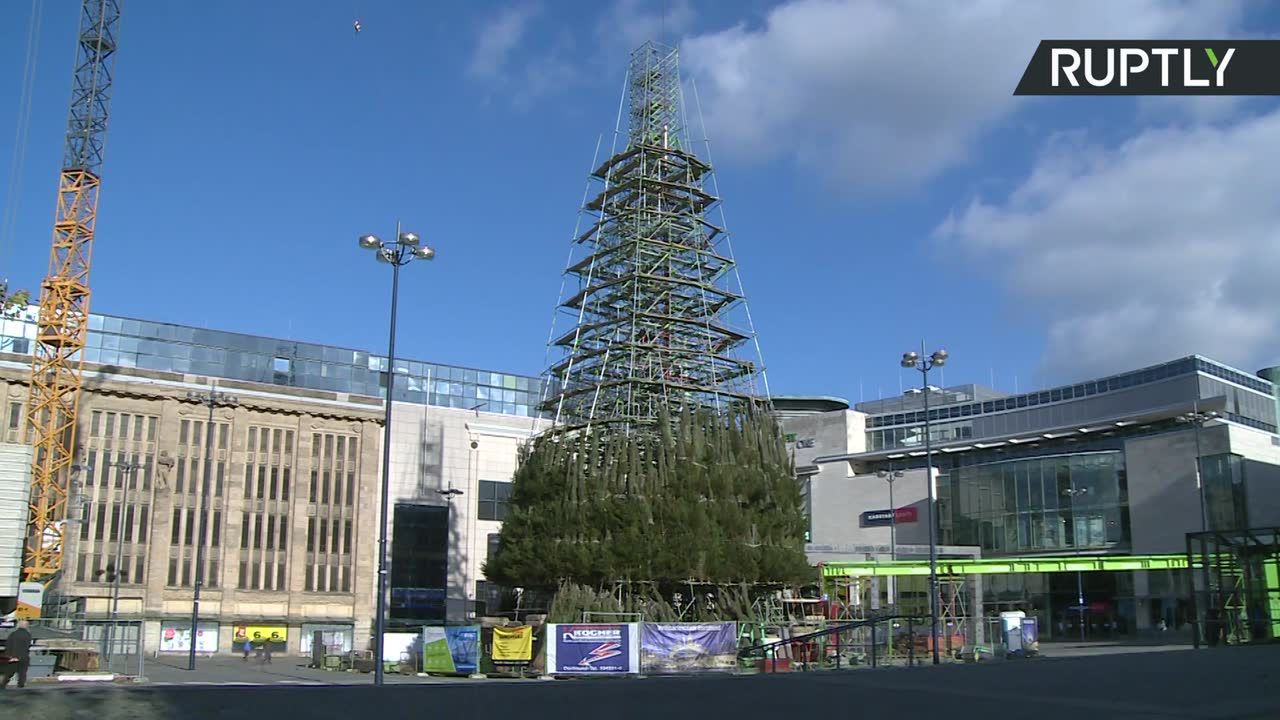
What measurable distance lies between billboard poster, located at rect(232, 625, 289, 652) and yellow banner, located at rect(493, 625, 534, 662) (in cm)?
4176

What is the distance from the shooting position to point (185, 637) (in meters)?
75.8

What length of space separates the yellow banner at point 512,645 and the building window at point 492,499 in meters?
47.7

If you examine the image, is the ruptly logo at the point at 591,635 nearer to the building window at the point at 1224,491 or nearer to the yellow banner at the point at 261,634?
the yellow banner at the point at 261,634

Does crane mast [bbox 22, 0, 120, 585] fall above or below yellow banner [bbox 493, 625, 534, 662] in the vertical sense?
above

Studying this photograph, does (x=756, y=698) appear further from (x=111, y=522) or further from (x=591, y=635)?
(x=111, y=522)

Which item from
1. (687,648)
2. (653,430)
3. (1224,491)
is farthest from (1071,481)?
(687,648)

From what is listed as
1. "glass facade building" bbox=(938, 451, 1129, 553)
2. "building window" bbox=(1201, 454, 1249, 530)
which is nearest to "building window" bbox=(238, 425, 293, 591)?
"glass facade building" bbox=(938, 451, 1129, 553)

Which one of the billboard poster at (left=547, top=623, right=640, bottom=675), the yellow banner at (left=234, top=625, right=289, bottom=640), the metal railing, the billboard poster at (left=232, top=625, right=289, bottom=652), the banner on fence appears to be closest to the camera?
the billboard poster at (left=547, top=623, right=640, bottom=675)

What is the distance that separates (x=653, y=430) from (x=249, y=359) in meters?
46.3

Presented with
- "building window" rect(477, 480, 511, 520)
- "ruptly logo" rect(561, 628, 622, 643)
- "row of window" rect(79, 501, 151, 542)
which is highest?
"building window" rect(477, 480, 511, 520)

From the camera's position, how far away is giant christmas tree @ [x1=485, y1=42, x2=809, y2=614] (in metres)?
54.7

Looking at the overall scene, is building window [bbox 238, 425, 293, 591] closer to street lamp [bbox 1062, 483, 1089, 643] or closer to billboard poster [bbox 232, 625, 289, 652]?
billboard poster [bbox 232, 625, 289, 652]

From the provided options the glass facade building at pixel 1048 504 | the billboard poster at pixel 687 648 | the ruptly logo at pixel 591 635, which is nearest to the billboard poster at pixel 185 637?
the ruptly logo at pixel 591 635

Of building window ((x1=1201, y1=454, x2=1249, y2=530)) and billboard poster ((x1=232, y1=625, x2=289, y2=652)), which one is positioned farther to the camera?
billboard poster ((x1=232, y1=625, x2=289, y2=652))
